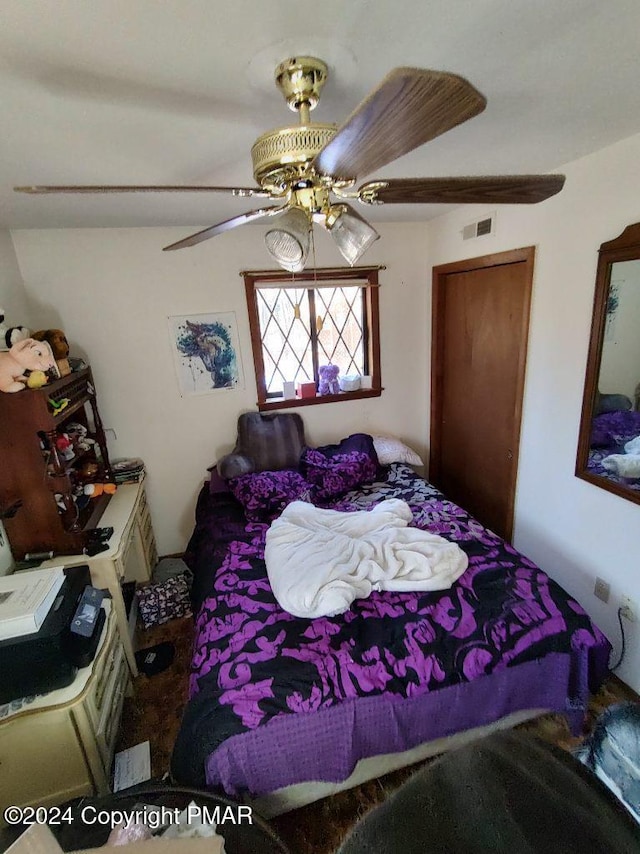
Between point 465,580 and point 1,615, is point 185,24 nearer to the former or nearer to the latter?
point 1,615

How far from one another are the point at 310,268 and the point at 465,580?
224cm

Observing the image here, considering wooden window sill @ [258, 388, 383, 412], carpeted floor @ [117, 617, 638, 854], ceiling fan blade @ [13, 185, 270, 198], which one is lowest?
carpeted floor @ [117, 617, 638, 854]

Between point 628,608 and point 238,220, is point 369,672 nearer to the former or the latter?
point 628,608

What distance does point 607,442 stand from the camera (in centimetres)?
186

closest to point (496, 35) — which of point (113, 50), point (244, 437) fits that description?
point (113, 50)

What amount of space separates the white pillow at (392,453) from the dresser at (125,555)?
1.66 meters

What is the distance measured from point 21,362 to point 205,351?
1.18 meters

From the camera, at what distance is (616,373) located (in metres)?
1.77

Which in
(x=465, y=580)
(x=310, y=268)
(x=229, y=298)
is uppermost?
(x=310, y=268)

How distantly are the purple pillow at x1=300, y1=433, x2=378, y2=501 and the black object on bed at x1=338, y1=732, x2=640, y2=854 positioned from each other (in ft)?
6.38

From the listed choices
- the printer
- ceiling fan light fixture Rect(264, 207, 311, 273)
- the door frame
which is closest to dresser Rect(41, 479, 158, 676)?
the printer

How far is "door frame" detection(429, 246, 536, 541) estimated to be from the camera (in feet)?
7.27

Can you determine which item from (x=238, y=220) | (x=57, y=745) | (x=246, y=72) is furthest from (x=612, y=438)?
(x=57, y=745)

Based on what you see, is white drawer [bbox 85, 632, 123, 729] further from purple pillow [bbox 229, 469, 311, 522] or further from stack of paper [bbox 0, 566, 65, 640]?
purple pillow [bbox 229, 469, 311, 522]
